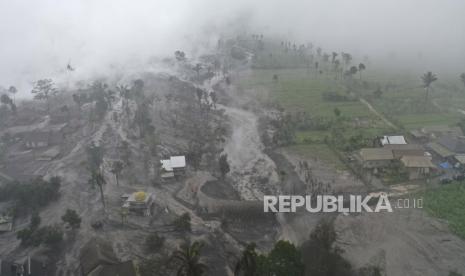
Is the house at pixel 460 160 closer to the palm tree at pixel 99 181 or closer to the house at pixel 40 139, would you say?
the palm tree at pixel 99 181

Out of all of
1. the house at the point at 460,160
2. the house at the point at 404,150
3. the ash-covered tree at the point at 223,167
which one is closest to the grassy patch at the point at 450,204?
the house at the point at 460,160

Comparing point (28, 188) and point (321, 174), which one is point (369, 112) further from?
point (28, 188)

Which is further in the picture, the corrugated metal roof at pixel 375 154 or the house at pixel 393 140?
the house at pixel 393 140

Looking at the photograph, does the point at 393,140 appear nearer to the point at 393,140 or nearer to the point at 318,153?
the point at 393,140

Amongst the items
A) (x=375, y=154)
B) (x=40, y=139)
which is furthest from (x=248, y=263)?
(x=40, y=139)

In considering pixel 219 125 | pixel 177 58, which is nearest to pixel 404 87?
pixel 219 125

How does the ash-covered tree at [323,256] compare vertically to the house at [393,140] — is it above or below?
below
